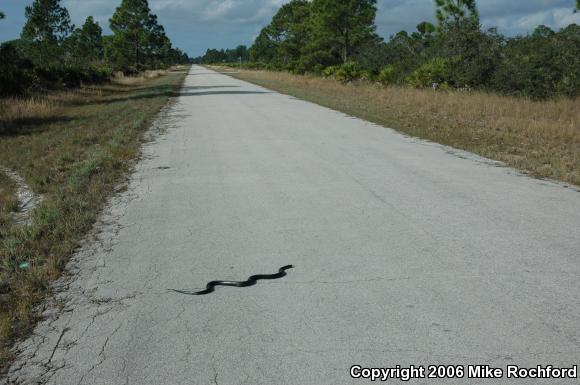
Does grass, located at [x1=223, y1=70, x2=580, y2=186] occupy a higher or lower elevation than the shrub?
lower

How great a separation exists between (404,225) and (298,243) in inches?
47.3

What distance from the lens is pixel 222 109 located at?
1892cm

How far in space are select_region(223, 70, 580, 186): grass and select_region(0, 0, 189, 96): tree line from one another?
44.6 feet

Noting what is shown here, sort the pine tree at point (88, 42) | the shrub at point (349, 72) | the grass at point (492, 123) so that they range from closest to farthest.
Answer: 1. the grass at point (492, 123)
2. the shrub at point (349, 72)
3. the pine tree at point (88, 42)

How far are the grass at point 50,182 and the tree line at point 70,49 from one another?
18.4 ft

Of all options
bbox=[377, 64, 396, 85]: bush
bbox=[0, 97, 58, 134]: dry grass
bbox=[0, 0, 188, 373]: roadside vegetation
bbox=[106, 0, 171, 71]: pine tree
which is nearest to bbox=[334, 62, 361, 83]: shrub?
bbox=[377, 64, 396, 85]: bush

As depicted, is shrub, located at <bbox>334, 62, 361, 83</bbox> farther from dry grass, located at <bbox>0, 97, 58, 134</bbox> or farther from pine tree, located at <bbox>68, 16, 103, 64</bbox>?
pine tree, located at <bbox>68, 16, 103, 64</bbox>

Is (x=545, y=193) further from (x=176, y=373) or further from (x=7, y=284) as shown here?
(x=7, y=284)

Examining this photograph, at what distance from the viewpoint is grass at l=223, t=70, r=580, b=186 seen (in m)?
9.04

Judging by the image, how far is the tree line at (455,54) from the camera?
60.9ft

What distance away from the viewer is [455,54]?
2395cm

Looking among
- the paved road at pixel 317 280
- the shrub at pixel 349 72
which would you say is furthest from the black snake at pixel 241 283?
the shrub at pixel 349 72

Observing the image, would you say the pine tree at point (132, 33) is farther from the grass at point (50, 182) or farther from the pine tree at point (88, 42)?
the grass at point (50, 182)

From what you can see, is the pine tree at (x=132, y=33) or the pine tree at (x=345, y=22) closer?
the pine tree at (x=345, y=22)
